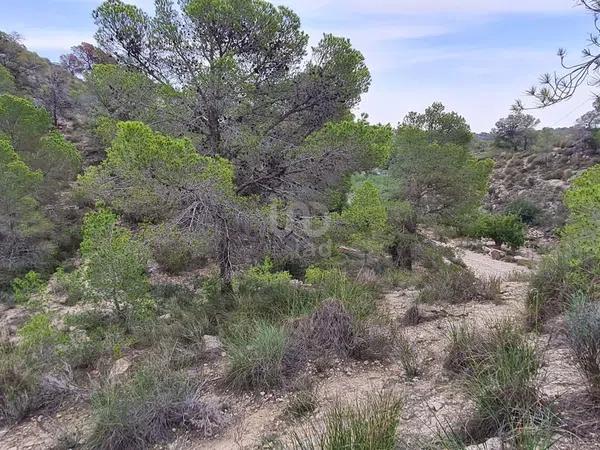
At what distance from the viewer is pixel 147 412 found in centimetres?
366

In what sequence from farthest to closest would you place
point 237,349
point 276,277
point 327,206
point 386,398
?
point 327,206 < point 276,277 < point 237,349 < point 386,398

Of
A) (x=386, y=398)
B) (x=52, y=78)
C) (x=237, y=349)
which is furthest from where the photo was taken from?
(x=52, y=78)

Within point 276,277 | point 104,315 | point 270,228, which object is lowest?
point 104,315

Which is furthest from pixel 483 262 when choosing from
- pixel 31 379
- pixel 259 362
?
pixel 31 379

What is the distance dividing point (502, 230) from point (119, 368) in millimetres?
20304

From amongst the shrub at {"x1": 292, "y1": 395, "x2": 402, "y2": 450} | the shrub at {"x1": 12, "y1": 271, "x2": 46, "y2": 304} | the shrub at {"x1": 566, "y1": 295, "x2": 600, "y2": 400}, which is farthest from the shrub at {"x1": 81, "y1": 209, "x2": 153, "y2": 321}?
the shrub at {"x1": 566, "y1": 295, "x2": 600, "y2": 400}

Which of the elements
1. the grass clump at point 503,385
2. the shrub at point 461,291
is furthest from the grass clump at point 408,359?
the shrub at point 461,291

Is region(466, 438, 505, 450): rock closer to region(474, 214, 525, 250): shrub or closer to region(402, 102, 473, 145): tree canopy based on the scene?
region(402, 102, 473, 145): tree canopy

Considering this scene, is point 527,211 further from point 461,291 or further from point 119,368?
point 119,368

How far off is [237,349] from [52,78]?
3214cm

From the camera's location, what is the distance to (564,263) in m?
5.51

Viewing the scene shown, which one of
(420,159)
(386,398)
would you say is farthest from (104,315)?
(420,159)

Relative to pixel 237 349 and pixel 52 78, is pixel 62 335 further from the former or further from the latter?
pixel 52 78

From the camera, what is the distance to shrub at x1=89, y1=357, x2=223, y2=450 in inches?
140
